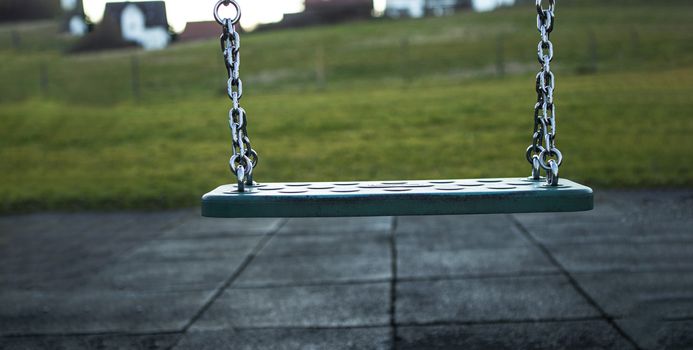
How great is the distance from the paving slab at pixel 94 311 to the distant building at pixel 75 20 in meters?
27.8

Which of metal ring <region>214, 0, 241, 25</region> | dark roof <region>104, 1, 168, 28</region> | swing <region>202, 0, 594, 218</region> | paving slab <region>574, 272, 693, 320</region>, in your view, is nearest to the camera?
swing <region>202, 0, 594, 218</region>

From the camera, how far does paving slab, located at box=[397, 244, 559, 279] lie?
419cm

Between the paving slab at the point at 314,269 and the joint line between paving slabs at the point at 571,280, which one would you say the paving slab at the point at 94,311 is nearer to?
the paving slab at the point at 314,269

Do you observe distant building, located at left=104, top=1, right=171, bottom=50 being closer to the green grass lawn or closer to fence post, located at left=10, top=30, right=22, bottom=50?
the green grass lawn

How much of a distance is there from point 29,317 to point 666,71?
57.9 feet

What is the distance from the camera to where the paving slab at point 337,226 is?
5.61 m

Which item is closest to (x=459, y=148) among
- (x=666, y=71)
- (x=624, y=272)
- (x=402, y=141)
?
(x=402, y=141)

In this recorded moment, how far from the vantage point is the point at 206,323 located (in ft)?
11.4

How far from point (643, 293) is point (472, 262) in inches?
40.2

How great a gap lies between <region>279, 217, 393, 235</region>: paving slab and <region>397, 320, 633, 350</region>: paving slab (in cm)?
230

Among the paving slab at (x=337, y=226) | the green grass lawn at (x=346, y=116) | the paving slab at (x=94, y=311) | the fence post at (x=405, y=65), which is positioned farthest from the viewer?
the fence post at (x=405, y=65)

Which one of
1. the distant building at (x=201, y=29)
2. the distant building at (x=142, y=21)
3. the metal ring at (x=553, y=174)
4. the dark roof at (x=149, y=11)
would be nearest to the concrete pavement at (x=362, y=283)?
the metal ring at (x=553, y=174)

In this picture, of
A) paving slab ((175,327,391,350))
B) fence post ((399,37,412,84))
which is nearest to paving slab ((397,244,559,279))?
paving slab ((175,327,391,350))

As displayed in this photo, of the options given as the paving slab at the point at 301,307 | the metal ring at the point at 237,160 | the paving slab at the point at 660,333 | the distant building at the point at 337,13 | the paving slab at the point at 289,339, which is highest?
the distant building at the point at 337,13
